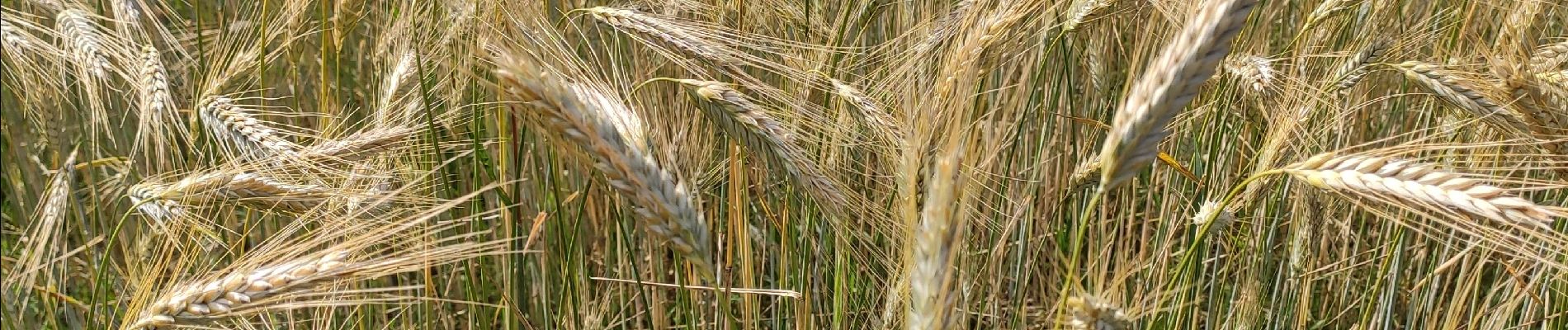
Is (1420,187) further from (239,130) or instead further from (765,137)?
(239,130)

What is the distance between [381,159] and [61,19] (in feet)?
1.65

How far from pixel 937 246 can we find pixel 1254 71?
37.7 inches

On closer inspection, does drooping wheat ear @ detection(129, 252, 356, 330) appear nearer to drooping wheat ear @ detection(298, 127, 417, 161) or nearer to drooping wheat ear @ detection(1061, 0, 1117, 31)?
drooping wheat ear @ detection(298, 127, 417, 161)

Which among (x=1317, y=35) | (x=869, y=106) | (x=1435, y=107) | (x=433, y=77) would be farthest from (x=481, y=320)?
(x=1435, y=107)

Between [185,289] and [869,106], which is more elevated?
[869,106]

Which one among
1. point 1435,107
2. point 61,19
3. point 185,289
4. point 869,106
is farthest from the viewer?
point 1435,107

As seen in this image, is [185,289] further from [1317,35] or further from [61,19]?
[1317,35]

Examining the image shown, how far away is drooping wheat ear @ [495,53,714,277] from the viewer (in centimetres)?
80

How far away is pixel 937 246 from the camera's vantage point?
0.71 m

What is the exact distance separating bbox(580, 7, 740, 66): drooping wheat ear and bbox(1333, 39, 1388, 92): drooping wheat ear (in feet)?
2.72

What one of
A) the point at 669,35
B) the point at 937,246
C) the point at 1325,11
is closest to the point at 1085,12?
the point at 1325,11

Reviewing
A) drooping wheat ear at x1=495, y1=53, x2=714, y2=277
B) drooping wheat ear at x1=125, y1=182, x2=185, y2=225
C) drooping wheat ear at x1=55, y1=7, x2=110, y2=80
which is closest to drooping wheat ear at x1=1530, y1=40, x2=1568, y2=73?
drooping wheat ear at x1=495, y1=53, x2=714, y2=277

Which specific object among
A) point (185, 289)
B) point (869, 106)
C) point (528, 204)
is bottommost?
point (528, 204)

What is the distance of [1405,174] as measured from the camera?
82cm
